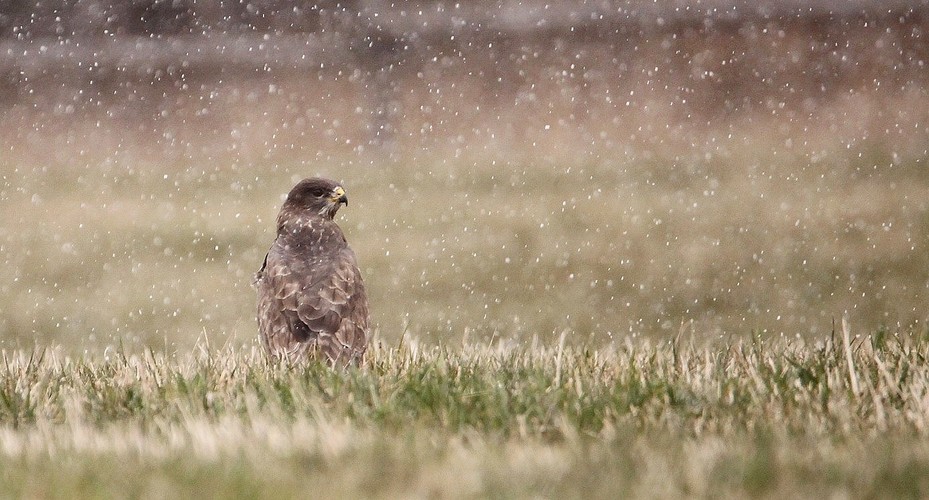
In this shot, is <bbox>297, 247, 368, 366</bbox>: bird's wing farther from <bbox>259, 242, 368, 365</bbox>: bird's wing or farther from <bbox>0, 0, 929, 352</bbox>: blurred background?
<bbox>0, 0, 929, 352</bbox>: blurred background

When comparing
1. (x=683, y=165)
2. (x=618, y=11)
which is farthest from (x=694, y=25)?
(x=683, y=165)

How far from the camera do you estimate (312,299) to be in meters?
5.12

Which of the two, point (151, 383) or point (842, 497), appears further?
point (151, 383)

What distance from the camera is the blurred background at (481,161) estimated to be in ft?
29.3

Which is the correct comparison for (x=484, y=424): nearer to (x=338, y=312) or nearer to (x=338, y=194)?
(x=338, y=312)

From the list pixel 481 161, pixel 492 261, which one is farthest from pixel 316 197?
pixel 481 161

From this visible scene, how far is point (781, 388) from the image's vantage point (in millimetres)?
3939

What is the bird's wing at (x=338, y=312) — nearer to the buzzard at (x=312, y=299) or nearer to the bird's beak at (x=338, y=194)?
the buzzard at (x=312, y=299)

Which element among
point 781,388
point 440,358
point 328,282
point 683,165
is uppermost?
point 683,165

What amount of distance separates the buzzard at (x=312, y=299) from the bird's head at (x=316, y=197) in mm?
142

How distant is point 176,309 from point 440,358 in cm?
494

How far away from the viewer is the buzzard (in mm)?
5008

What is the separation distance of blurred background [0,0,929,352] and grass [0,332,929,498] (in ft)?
10.9

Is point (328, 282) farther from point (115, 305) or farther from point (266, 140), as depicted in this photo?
point (266, 140)
